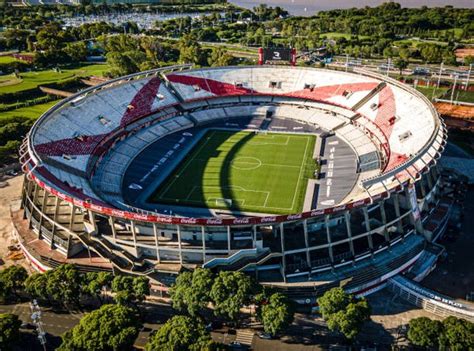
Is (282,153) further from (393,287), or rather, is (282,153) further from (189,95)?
(393,287)

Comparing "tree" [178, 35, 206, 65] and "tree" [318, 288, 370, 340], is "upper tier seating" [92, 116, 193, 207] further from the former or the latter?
"tree" [178, 35, 206, 65]

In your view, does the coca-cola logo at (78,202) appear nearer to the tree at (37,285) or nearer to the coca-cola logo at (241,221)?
the tree at (37,285)

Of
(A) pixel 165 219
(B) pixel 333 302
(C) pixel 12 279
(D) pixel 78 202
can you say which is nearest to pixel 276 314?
(B) pixel 333 302

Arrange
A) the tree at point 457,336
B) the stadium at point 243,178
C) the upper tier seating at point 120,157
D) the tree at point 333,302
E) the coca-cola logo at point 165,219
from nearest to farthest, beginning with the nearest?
the tree at point 457,336 → the tree at point 333,302 → the coca-cola logo at point 165,219 → the stadium at point 243,178 → the upper tier seating at point 120,157

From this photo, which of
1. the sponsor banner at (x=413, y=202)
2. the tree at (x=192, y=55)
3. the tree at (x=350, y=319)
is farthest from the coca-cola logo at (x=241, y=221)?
the tree at (x=192, y=55)

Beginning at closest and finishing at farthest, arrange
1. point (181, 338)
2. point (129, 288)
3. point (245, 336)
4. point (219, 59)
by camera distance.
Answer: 1. point (181, 338)
2. point (245, 336)
3. point (129, 288)
4. point (219, 59)

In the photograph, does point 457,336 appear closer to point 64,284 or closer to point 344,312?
point 344,312

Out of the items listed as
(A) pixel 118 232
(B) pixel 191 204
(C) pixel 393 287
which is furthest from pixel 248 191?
(C) pixel 393 287

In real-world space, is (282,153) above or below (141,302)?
above
